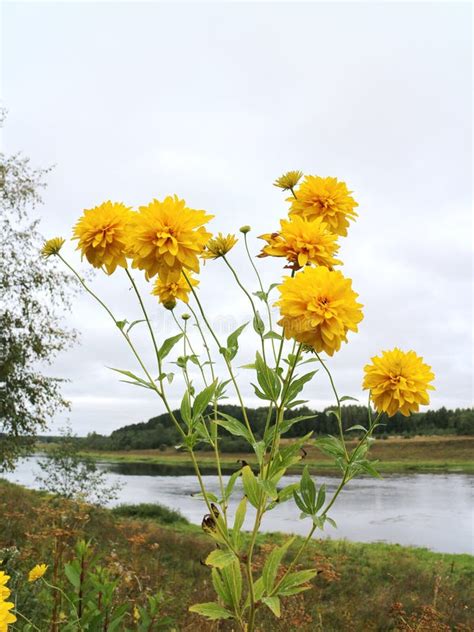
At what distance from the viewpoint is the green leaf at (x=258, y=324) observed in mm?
1843

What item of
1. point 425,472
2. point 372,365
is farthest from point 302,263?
point 425,472

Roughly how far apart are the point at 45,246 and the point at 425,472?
56.6 meters

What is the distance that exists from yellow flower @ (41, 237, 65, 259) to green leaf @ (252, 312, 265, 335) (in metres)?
0.77

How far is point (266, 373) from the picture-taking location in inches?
70.8

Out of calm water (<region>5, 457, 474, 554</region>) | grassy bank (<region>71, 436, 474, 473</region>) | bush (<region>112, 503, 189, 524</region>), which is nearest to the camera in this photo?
bush (<region>112, 503, 189, 524</region>)

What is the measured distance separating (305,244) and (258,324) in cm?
33

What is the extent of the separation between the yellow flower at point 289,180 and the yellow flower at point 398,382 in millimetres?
735

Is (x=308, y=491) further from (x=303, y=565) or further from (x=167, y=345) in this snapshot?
(x=303, y=565)

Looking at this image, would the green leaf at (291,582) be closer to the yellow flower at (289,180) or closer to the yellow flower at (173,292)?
the yellow flower at (173,292)

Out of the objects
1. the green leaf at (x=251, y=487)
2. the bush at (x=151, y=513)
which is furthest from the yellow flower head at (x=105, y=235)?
the bush at (x=151, y=513)

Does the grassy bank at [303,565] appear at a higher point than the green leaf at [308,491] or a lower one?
lower

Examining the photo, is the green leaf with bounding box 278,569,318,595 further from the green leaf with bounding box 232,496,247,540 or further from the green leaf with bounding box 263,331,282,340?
the green leaf with bounding box 263,331,282,340

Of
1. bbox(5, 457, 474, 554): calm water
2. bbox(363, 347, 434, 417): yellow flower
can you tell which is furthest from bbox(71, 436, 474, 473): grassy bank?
bbox(363, 347, 434, 417): yellow flower

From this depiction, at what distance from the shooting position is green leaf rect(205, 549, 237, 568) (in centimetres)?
165
